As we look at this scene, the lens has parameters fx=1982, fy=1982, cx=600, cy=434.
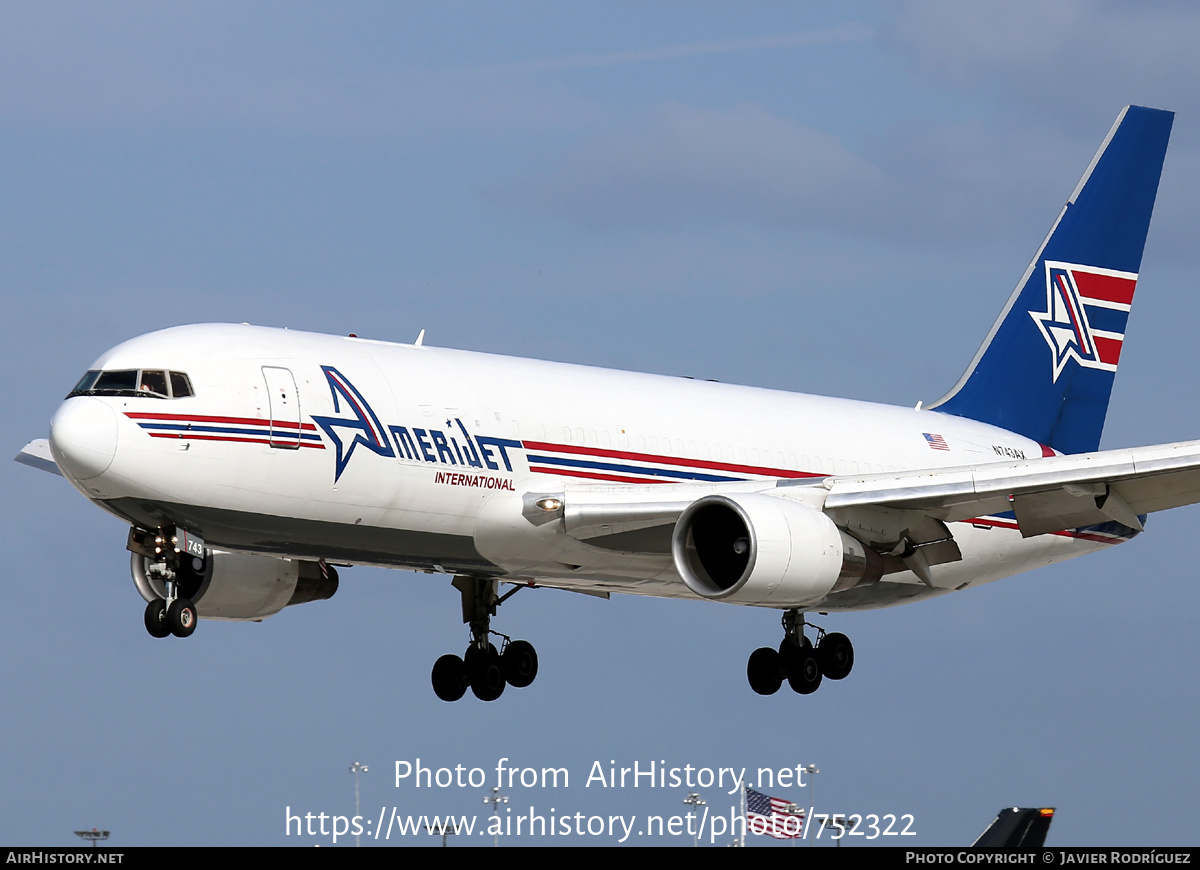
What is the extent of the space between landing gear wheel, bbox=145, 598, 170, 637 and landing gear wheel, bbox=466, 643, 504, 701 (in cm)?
857

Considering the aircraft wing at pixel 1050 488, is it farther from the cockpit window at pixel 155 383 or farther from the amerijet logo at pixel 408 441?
the cockpit window at pixel 155 383

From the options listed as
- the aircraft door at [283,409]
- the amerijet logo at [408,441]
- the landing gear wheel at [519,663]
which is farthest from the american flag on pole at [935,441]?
the aircraft door at [283,409]

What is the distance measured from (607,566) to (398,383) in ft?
16.9

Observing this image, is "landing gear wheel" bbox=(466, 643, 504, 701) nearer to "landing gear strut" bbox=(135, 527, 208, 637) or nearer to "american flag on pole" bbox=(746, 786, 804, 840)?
"landing gear strut" bbox=(135, 527, 208, 637)

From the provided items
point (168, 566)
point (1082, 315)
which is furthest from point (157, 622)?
point (1082, 315)

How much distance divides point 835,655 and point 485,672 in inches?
261

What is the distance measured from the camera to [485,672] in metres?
37.0

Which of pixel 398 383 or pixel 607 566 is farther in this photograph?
pixel 607 566

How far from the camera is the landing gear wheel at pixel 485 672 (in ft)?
121

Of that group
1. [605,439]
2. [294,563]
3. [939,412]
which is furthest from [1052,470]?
[294,563]

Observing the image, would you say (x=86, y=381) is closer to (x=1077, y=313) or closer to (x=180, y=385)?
(x=180, y=385)

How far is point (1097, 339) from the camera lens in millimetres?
43344

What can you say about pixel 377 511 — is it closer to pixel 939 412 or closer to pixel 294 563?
pixel 294 563

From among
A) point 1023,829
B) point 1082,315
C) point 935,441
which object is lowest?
point 1023,829
